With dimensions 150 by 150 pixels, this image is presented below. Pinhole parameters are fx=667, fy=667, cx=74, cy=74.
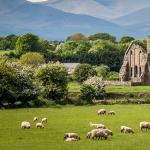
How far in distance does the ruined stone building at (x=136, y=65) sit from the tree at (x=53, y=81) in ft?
113

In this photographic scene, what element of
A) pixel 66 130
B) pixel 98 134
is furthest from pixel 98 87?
pixel 98 134

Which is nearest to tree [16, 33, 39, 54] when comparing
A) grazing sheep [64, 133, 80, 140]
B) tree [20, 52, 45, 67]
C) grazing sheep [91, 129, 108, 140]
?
tree [20, 52, 45, 67]

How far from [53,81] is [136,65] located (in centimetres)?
4300

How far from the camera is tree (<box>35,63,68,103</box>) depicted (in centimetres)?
9638

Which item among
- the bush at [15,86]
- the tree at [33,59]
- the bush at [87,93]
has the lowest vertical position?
the bush at [87,93]

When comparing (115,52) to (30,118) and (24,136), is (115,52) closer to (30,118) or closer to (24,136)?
(30,118)

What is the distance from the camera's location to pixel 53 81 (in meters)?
98.9

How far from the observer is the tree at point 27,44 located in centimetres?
17618

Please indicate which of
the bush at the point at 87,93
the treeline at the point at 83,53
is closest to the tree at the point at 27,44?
the treeline at the point at 83,53

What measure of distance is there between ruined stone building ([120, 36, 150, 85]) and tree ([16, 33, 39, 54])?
41.7 metres

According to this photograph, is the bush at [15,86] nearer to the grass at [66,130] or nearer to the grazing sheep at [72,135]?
the grass at [66,130]

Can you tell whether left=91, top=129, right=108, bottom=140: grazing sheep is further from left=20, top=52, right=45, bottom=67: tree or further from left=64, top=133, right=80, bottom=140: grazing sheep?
left=20, top=52, right=45, bottom=67: tree

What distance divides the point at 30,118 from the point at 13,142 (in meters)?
21.4

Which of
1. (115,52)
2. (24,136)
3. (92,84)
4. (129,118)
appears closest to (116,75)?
(115,52)
